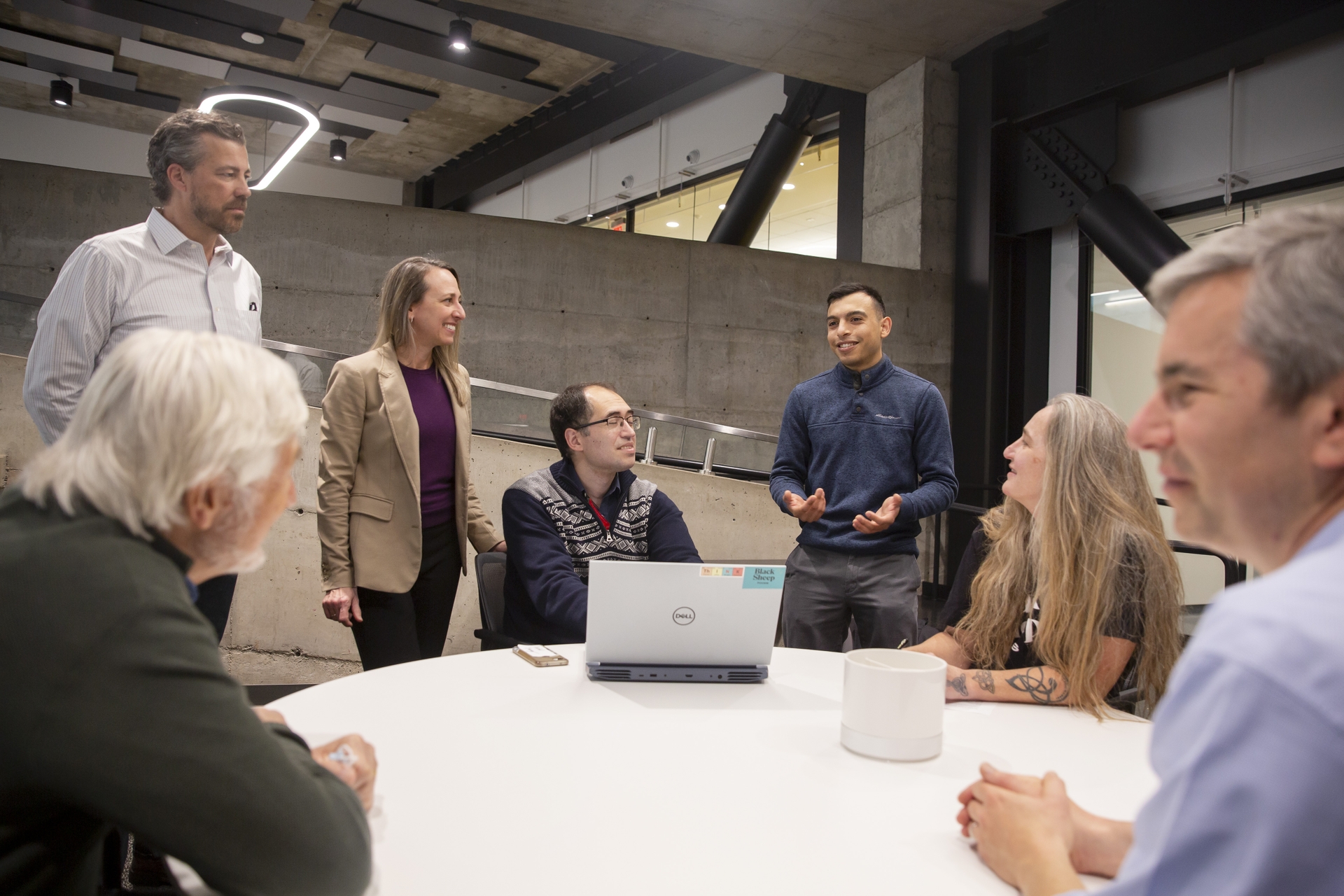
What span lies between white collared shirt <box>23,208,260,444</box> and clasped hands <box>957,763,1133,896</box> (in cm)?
216

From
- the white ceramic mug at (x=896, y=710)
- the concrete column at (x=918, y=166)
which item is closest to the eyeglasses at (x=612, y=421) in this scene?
the white ceramic mug at (x=896, y=710)

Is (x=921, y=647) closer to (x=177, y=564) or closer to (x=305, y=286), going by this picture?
(x=177, y=564)

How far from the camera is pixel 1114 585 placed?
166cm

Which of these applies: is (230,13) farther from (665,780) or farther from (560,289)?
(665,780)

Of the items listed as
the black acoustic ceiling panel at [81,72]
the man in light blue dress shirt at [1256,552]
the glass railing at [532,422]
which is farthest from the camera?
the black acoustic ceiling panel at [81,72]

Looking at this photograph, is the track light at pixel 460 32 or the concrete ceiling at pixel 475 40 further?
the track light at pixel 460 32

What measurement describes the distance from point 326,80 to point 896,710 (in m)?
10.6

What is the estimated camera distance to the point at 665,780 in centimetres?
118

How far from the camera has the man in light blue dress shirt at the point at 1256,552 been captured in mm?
466

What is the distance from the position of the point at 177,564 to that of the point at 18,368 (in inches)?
176

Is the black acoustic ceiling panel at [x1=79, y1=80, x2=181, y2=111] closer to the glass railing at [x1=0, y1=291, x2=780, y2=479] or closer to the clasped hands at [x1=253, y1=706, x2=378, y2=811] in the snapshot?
the glass railing at [x1=0, y1=291, x2=780, y2=479]

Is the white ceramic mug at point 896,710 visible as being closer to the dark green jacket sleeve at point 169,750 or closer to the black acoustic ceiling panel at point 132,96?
the dark green jacket sleeve at point 169,750

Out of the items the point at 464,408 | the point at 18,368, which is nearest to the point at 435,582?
the point at 464,408

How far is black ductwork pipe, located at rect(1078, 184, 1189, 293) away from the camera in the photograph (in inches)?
225
